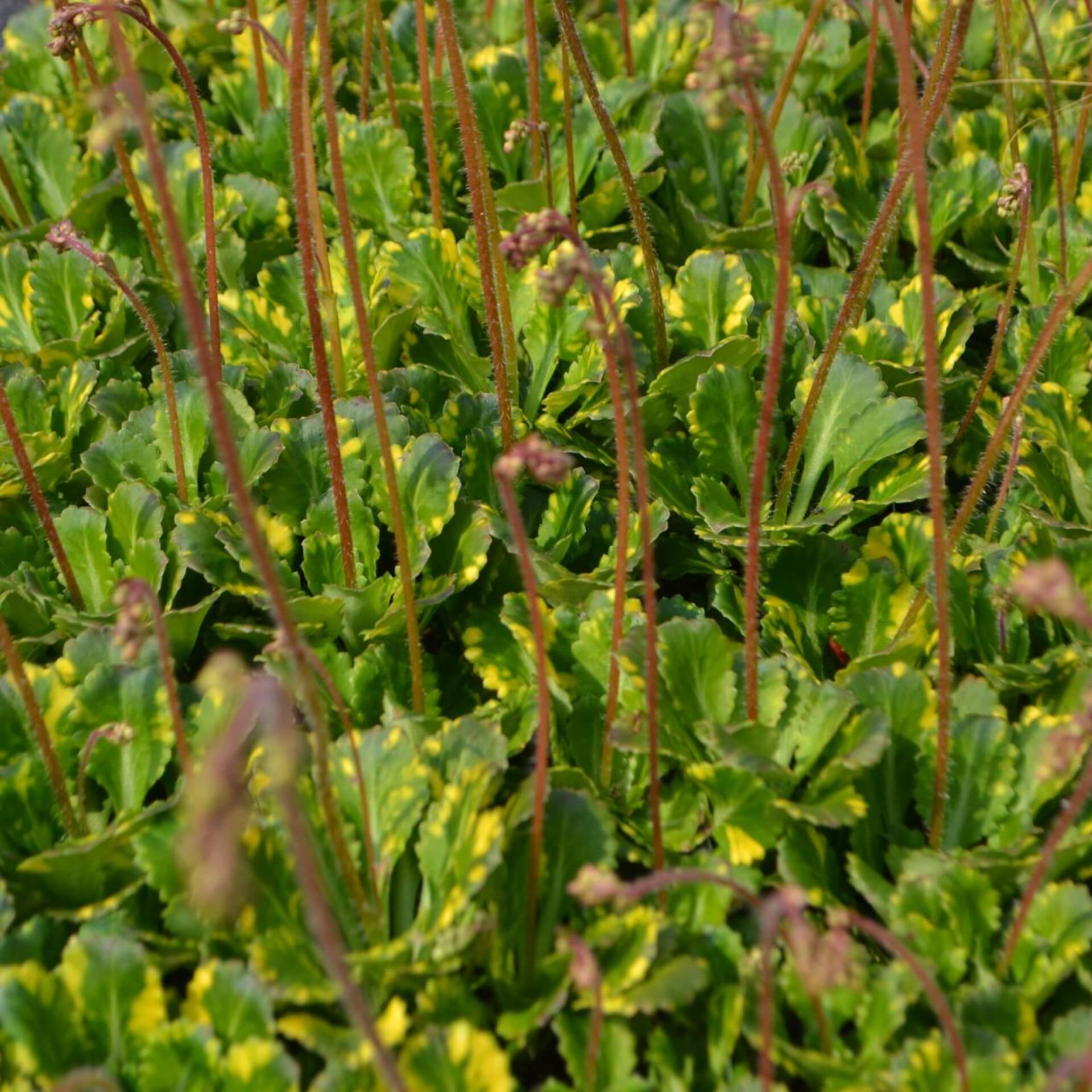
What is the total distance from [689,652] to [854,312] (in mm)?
712

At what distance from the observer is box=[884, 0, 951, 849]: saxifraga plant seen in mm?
1174

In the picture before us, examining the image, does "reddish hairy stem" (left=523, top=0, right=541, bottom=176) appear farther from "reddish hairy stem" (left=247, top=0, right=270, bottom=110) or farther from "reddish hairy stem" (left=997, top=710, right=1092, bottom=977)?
"reddish hairy stem" (left=997, top=710, right=1092, bottom=977)

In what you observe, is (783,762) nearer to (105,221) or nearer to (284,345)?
(284,345)

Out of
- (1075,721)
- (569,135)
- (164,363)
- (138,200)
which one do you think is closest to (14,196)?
(138,200)

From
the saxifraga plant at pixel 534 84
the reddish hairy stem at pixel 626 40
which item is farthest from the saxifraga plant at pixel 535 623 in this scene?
the reddish hairy stem at pixel 626 40

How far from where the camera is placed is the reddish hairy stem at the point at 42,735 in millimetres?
1415

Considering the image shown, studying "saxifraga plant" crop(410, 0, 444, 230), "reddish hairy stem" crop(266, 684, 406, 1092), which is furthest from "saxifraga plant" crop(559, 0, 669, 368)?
"reddish hairy stem" crop(266, 684, 406, 1092)

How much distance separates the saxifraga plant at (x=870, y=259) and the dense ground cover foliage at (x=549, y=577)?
0.01 metres

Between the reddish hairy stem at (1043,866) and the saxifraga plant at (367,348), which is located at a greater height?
the saxifraga plant at (367,348)

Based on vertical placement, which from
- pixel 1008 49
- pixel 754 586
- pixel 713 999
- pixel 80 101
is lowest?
pixel 713 999

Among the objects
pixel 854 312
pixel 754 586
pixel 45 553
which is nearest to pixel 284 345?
pixel 45 553

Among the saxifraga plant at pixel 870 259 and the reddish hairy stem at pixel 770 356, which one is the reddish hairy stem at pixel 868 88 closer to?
the saxifraga plant at pixel 870 259

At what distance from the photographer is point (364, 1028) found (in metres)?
0.92

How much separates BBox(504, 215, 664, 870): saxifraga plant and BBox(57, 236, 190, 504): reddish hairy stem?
0.68 m
